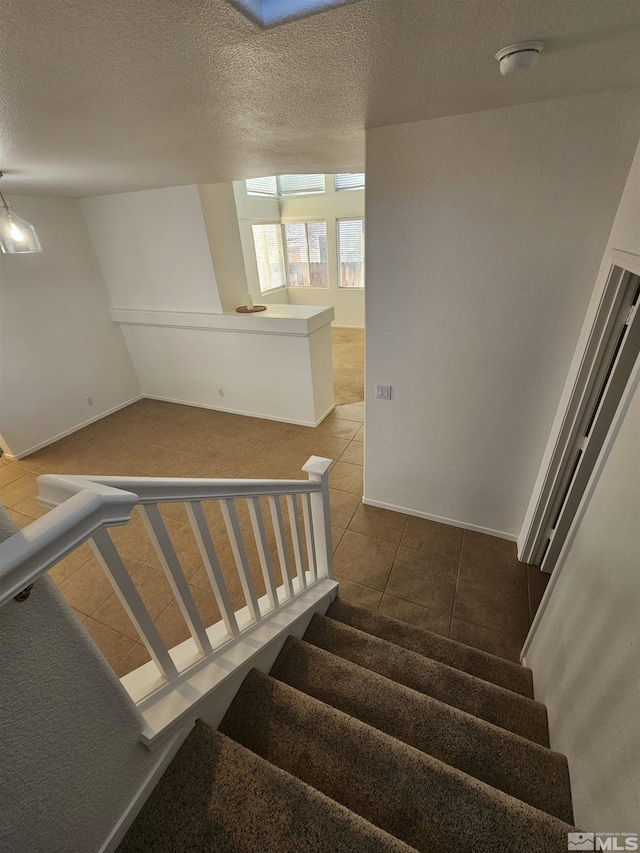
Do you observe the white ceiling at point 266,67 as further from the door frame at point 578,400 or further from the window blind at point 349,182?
the window blind at point 349,182

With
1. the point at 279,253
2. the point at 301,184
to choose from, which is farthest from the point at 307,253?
the point at 301,184

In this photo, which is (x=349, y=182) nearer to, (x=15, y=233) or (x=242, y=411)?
(x=242, y=411)

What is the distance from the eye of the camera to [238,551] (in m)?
1.26

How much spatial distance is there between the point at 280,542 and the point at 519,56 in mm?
1869

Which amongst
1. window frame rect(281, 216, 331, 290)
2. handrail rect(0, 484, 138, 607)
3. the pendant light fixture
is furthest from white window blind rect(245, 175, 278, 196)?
handrail rect(0, 484, 138, 607)

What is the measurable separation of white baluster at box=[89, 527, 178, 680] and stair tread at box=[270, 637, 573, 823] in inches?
25.6

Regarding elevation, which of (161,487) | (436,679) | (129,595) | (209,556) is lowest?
(436,679)

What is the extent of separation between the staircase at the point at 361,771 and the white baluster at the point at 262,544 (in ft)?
0.91

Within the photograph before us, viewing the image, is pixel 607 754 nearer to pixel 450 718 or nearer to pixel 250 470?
pixel 450 718

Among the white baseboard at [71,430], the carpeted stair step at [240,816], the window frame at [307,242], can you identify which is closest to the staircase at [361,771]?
the carpeted stair step at [240,816]

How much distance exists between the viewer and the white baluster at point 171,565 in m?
0.91

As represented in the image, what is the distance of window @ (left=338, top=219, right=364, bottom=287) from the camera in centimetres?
721

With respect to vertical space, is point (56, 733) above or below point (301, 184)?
below

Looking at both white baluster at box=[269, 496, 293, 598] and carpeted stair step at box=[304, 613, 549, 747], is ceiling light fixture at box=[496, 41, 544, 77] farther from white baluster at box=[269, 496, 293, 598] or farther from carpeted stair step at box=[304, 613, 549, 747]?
carpeted stair step at box=[304, 613, 549, 747]
